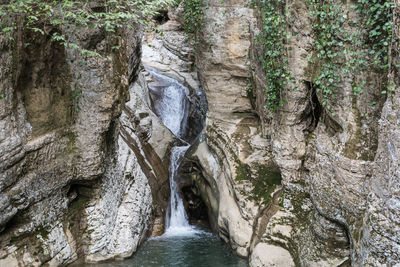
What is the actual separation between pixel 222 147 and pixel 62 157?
4.37 metres

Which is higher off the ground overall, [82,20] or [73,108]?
[82,20]

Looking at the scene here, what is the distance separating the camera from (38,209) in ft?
22.2

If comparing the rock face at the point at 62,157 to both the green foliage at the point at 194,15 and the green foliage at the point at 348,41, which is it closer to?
the green foliage at the point at 194,15

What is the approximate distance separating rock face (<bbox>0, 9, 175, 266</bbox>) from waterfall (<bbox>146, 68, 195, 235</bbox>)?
5.32 feet

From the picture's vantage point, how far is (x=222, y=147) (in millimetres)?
9797

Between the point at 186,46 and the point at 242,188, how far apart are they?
11.0 m

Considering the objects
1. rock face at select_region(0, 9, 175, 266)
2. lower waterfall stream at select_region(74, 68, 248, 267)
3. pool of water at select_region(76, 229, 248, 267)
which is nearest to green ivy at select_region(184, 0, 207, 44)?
rock face at select_region(0, 9, 175, 266)

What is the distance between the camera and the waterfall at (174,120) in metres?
10.4

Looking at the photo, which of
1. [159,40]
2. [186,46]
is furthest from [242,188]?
[159,40]

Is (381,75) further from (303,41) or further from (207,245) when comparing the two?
(207,245)

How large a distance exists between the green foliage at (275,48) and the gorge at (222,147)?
0.04 m

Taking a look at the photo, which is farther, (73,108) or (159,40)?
(159,40)

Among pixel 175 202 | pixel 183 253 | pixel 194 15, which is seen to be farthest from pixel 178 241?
pixel 194 15

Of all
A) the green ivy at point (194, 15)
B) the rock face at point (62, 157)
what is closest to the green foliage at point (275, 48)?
the green ivy at point (194, 15)
